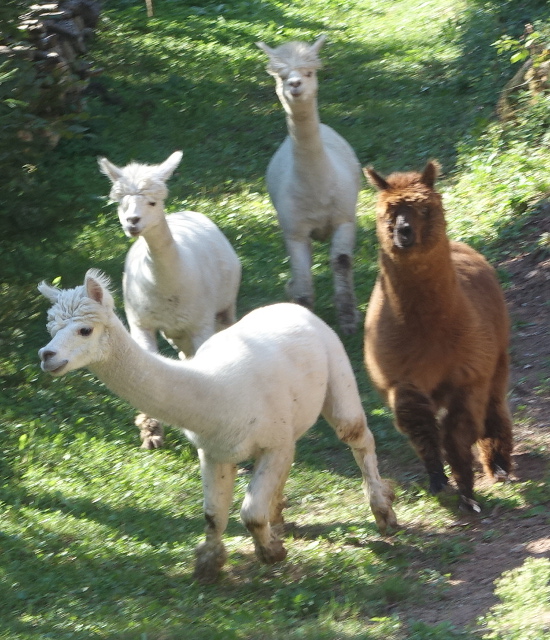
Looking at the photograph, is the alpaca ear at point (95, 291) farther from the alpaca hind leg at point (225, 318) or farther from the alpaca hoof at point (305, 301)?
the alpaca hoof at point (305, 301)

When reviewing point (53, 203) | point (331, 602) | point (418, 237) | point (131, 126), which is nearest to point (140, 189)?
point (53, 203)

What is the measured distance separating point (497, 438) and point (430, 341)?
782 mm

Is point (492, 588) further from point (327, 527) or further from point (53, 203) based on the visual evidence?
point (53, 203)

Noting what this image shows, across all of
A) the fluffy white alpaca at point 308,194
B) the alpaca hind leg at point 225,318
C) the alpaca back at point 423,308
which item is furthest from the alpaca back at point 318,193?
the alpaca back at point 423,308

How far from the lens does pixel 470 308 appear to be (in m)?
5.60

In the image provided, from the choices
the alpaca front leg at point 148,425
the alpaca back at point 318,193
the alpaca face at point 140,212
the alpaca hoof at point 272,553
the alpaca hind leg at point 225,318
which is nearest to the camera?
the alpaca hoof at point 272,553

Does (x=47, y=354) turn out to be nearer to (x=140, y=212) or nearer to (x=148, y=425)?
(x=140, y=212)

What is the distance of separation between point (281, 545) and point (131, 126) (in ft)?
30.4

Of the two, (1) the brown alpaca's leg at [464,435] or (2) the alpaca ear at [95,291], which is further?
(1) the brown alpaca's leg at [464,435]

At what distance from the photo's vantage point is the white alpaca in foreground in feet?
13.9

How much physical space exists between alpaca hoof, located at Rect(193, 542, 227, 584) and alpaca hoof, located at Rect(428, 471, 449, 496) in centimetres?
126

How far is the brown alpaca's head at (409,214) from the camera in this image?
17.3 feet

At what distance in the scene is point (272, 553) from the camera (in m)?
4.93

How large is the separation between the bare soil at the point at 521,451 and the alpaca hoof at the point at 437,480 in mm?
Answer: 245
